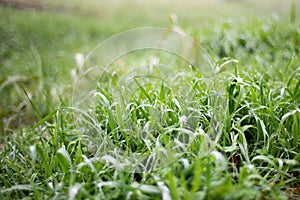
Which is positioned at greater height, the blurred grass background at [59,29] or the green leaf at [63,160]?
the blurred grass background at [59,29]

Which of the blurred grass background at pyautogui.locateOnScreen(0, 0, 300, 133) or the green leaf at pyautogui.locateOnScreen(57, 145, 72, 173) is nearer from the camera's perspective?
the green leaf at pyautogui.locateOnScreen(57, 145, 72, 173)

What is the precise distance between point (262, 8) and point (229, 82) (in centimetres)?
355

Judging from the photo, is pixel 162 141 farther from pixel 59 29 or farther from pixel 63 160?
pixel 59 29

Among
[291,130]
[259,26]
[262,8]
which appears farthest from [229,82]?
[262,8]

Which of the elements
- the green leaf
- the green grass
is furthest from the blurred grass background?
the green leaf

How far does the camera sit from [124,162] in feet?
4.94

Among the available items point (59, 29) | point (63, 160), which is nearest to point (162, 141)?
point (63, 160)

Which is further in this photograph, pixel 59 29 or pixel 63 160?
pixel 59 29

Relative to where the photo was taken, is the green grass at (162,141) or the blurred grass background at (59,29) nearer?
the green grass at (162,141)

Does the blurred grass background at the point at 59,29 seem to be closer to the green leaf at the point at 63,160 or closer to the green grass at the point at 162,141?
the green grass at the point at 162,141

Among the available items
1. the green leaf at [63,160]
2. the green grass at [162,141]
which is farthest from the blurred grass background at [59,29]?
the green leaf at [63,160]

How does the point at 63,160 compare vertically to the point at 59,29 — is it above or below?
below

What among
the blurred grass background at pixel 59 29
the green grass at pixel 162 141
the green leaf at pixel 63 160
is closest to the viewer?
the green grass at pixel 162 141

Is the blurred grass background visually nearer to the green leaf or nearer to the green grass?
the green grass
